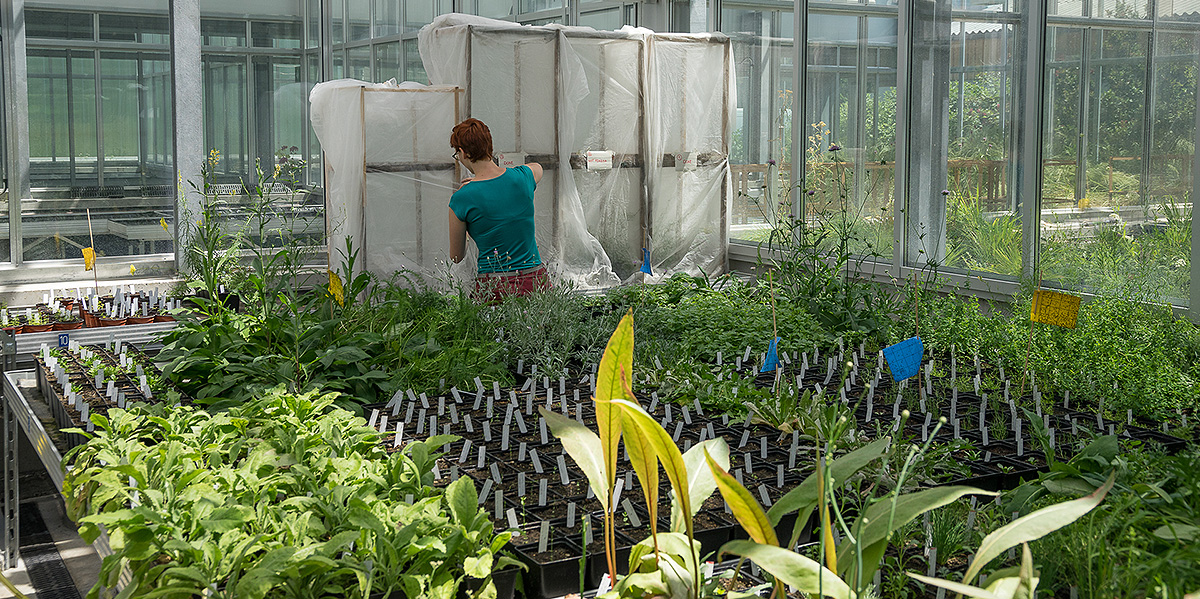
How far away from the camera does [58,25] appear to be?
20.7ft

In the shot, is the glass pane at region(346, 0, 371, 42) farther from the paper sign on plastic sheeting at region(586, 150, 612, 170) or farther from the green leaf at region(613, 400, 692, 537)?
the green leaf at region(613, 400, 692, 537)

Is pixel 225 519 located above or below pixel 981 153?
below

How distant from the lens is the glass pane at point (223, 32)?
6.74m

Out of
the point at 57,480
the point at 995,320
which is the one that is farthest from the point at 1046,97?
the point at 57,480

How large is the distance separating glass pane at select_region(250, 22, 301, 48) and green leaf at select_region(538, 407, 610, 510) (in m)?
6.02

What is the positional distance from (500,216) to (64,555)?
229cm

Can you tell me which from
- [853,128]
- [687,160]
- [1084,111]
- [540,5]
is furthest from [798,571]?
[540,5]

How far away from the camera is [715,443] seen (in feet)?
5.92

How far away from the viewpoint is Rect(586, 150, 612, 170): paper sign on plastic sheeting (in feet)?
22.1

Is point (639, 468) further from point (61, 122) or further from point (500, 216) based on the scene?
point (61, 122)

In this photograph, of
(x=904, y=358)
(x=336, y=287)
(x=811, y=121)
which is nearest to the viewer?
(x=904, y=358)

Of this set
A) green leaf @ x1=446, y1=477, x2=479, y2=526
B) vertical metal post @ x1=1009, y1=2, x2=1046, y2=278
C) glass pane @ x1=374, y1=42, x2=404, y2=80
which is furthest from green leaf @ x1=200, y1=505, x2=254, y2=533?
glass pane @ x1=374, y1=42, x2=404, y2=80

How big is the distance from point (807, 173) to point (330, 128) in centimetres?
315

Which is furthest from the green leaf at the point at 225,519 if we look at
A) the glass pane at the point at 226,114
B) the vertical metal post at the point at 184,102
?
the glass pane at the point at 226,114
